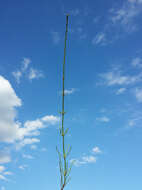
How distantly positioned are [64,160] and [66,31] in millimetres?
1657

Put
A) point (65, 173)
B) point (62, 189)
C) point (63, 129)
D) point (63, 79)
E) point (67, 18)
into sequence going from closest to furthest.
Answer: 1. point (62, 189)
2. point (65, 173)
3. point (63, 129)
4. point (63, 79)
5. point (67, 18)

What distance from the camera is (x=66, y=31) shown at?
2551mm

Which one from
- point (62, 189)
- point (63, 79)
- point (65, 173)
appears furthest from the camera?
point (63, 79)

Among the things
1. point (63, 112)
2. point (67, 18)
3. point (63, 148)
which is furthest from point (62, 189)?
point (67, 18)

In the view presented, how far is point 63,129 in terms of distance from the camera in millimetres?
2221

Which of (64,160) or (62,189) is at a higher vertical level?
(64,160)

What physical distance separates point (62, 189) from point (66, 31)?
1926 millimetres

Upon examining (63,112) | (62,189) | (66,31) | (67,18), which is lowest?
(62,189)

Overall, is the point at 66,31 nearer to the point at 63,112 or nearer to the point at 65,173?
the point at 63,112

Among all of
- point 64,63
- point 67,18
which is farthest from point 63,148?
A: point 67,18

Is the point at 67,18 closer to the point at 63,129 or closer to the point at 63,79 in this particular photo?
the point at 63,79

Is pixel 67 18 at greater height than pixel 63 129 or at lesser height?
greater

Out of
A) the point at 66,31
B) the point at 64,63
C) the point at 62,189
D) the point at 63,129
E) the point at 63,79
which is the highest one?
the point at 66,31

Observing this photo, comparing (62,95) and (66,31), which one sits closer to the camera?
(62,95)
